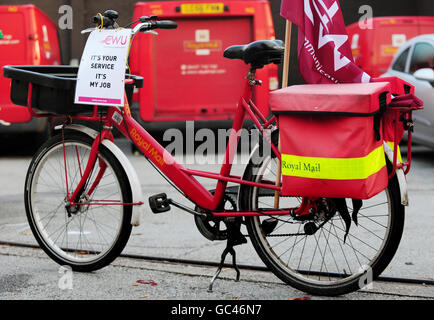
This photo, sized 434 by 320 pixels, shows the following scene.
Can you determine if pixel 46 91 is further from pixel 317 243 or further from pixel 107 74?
pixel 317 243

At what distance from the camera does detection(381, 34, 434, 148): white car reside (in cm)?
894

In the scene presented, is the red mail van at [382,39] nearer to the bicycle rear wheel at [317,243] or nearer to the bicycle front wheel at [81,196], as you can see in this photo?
the bicycle rear wheel at [317,243]

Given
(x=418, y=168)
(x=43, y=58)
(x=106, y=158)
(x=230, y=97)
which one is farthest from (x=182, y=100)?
(x=106, y=158)

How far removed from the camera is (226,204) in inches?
161

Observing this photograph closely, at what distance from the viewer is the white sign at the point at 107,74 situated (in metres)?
4.17

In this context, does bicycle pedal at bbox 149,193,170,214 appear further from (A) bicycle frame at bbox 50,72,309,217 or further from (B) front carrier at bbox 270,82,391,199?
(B) front carrier at bbox 270,82,391,199

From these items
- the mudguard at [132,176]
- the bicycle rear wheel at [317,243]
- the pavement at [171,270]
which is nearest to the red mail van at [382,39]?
the pavement at [171,270]

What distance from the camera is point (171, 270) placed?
4.55 metres

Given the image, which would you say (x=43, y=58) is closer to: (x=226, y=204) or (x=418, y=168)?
(x=418, y=168)

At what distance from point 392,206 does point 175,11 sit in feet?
26.1

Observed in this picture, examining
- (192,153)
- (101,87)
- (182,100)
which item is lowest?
(192,153)

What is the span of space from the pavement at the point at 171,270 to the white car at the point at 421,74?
2828 millimetres

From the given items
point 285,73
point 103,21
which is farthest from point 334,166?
point 103,21

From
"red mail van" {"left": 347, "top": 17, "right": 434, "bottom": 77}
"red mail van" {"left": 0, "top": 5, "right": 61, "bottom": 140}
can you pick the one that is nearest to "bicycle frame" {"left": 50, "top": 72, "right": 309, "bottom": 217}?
"red mail van" {"left": 0, "top": 5, "right": 61, "bottom": 140}
